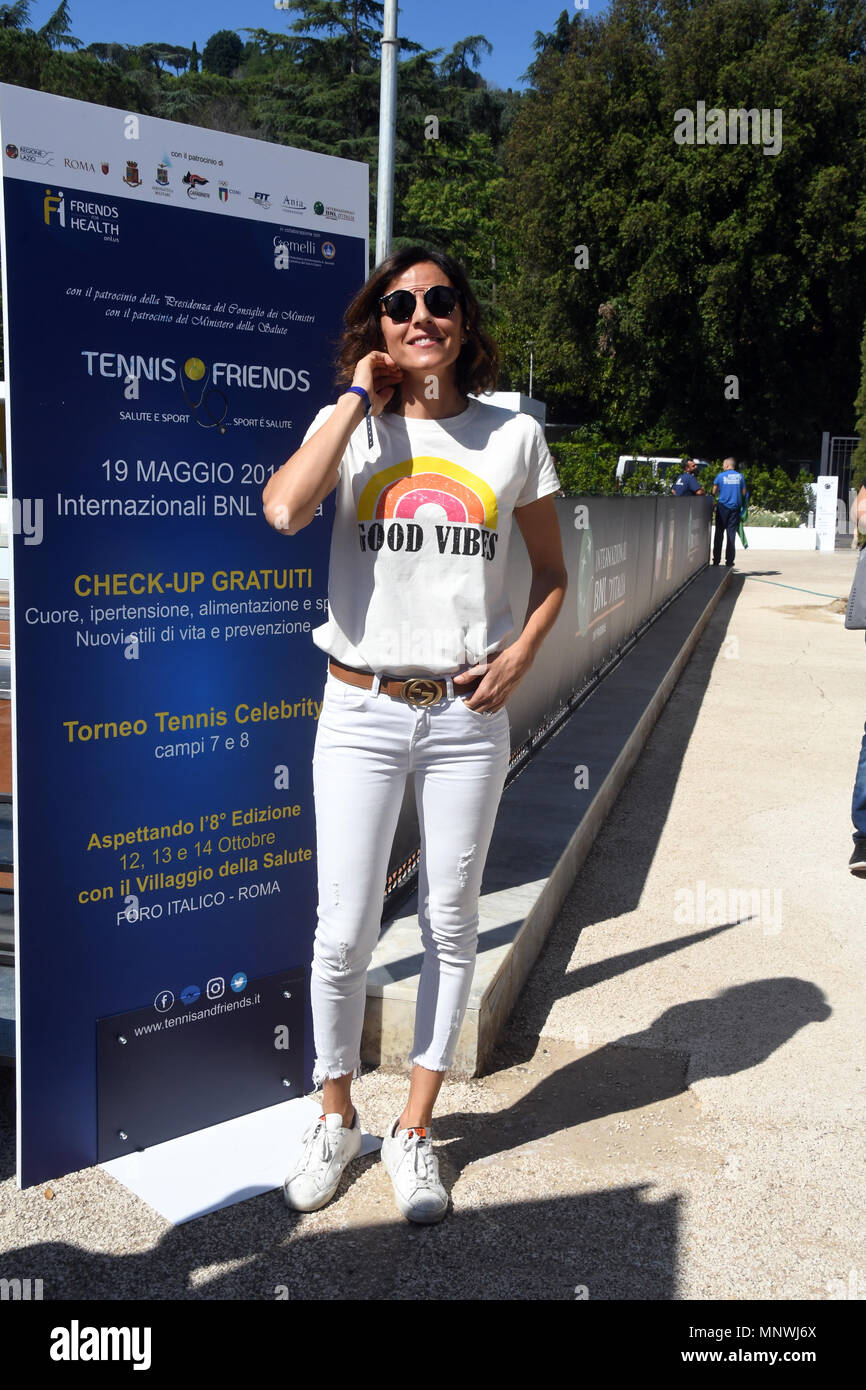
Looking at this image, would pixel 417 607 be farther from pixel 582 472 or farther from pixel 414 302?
pixel 582 472

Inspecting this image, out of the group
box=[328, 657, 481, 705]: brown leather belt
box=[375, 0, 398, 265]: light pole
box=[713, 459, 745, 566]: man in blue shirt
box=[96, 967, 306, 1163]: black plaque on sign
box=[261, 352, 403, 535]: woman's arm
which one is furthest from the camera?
box=[713, 459, 745, 566]: man in blue shirt

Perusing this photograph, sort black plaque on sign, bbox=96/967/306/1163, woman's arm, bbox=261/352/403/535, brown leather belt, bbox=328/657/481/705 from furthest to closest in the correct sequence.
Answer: black plaque on sign, bbox=96/967/306/1163
brown leather belt, bbox=328/657/481/705
woman's arm, bbox=261/352/403/535

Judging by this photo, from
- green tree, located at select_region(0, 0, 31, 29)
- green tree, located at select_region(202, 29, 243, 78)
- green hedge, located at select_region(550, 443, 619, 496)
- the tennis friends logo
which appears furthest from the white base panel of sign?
green tree, located at select_region(202, 29, 243, 78)

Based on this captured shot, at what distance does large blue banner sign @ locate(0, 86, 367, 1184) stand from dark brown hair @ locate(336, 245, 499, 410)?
11.7 inches

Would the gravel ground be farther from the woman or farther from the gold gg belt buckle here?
the gold gg belt buckle

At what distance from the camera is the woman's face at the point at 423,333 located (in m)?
2.68

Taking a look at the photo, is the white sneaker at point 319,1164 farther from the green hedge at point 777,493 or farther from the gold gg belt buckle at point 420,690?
the green hedge at point 777,493

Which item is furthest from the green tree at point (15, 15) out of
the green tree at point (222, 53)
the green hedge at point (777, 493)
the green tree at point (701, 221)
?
the green tree at point (222, 53)

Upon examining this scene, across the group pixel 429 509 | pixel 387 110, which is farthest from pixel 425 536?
pixel 387 110

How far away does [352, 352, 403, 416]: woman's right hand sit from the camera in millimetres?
2623

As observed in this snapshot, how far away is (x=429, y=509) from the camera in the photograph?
263 centimetres

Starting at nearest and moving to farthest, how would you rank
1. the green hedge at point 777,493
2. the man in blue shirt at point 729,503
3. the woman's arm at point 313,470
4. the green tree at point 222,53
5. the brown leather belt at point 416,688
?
the woman's arm at point 313,470 < the brown leather belt at point 416,688 < the man in blue shirt at point 729,503 < the green hedge at point 777,493 < the green tree at point 222,53

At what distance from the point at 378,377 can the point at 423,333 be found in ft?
0.45
